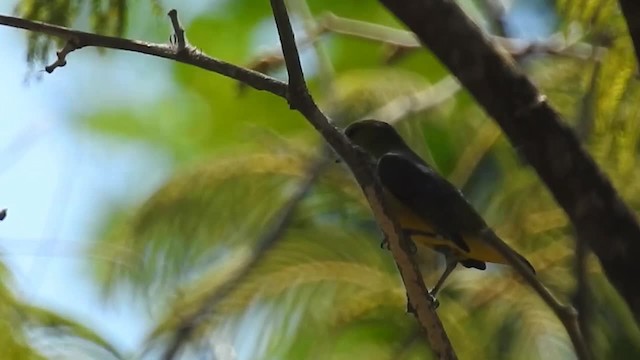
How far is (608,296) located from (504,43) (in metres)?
0.29

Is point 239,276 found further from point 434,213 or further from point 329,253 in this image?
point 434,213

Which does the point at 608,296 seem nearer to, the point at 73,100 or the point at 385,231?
the point at 385,231

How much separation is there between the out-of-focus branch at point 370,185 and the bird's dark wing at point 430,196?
0.86 ft

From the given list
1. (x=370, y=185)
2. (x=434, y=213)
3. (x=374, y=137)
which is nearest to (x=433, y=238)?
(x=434, y=213)

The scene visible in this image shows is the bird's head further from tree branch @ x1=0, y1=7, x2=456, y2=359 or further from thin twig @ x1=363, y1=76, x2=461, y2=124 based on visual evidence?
tree branch @ x1=0, y1=7, x2=456, y2=359

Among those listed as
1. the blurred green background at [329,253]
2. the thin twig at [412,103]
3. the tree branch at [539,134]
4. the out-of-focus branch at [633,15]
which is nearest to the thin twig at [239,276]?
the blurred green background at [329,253]

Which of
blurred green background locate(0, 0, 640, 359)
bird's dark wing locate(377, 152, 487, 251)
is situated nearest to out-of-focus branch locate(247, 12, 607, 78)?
blurred green background locate(0, 0, 640, 359)

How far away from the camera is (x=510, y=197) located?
1215 mm

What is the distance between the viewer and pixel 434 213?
0.93 meters

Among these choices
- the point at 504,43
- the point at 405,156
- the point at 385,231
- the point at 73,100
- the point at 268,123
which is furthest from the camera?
the point at 73,100

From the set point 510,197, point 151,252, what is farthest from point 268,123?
point 510,197

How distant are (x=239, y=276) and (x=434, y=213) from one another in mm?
298

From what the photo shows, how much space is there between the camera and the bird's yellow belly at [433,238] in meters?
0.90

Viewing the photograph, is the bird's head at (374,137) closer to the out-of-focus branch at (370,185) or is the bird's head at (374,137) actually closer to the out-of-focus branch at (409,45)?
the out-of-focus branch at (409,45)
